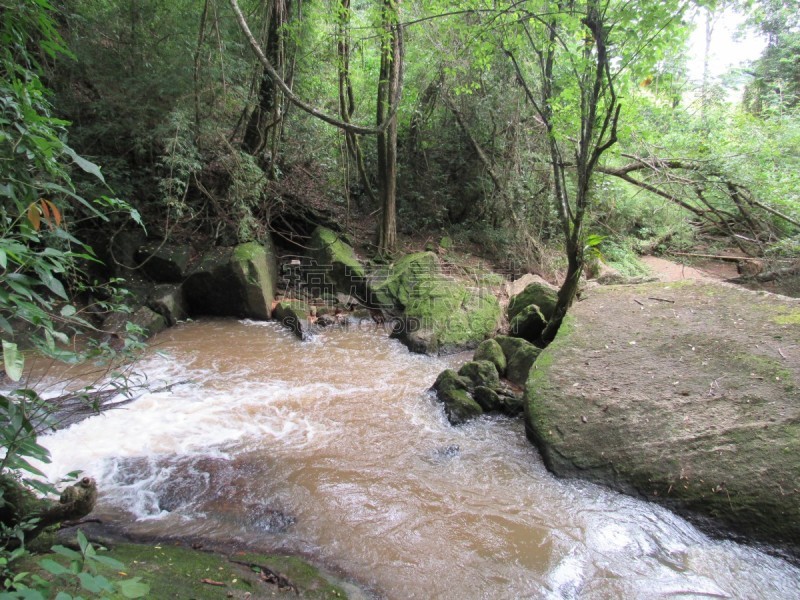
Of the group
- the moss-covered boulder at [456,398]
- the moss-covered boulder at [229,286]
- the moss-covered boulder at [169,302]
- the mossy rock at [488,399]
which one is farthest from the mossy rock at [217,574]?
the moss-covered boulder at [229,286]

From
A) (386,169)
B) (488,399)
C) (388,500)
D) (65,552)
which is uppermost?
(386,169)

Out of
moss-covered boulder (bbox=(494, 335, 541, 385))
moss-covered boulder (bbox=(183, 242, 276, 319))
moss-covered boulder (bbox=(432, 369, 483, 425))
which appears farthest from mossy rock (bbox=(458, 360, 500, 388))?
moss-covered boulder (bbox=(183, 242, 276, 319))

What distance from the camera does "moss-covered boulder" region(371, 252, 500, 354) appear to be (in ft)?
21.3

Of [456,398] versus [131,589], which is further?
[456,398]

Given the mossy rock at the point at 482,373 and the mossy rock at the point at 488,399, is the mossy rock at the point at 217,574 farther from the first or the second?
the mossy rock at the point at 482,373

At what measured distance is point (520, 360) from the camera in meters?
5.11

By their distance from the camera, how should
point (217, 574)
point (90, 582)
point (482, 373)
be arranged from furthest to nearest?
point (482, 373), point (217, 574), point (90, 582)

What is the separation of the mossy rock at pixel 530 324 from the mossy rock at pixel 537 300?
130 mm

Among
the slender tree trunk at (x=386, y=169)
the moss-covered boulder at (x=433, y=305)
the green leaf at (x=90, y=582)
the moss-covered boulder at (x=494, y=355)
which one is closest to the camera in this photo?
the green leaf at (x=90, y=582)

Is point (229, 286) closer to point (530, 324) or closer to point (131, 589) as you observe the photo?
point (530, 324)

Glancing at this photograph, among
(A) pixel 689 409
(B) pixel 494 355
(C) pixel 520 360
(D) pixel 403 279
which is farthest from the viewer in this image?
(D) pixel 403 279

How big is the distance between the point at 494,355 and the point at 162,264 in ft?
17.2

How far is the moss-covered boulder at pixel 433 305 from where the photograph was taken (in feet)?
21.3

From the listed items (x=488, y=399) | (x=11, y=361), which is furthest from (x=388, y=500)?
(x=11, y=361)
